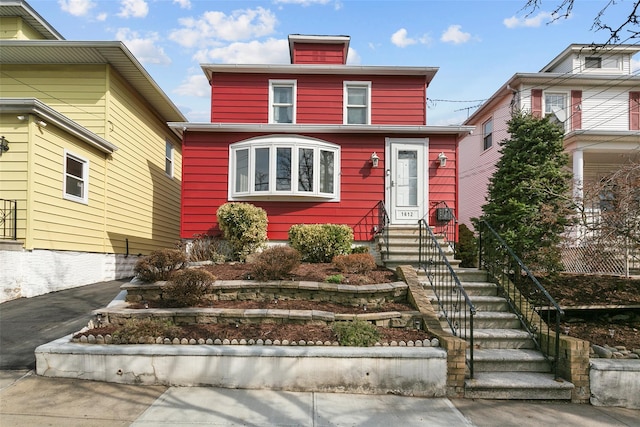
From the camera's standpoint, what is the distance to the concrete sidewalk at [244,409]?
12.6ft

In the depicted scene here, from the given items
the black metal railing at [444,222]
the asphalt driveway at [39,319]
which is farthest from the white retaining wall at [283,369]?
the black metal railing at [444,222]

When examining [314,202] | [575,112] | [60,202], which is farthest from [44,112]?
[575,112]

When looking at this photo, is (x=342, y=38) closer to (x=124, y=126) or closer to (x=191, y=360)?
(x=124, y=126)

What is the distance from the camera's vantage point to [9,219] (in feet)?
25.8

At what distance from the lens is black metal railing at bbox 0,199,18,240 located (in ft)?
25.6

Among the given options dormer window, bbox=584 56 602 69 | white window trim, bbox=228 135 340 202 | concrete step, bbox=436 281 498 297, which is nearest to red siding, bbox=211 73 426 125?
white window trim, bbox=228 135 340 202

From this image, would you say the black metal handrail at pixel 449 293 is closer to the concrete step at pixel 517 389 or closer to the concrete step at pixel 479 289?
the concrete step at pixel 479 289

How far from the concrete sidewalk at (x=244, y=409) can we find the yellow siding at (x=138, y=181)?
7.09 m

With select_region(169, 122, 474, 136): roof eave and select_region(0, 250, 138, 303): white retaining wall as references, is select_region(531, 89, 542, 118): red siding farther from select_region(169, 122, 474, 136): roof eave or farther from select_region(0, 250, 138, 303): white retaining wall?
select_region(0, 250, 138, 303): white retaining wall

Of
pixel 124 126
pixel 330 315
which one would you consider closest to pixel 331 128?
pixel 330 315

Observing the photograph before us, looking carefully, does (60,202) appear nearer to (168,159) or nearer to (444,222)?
(168,159)

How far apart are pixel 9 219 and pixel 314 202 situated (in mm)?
6491

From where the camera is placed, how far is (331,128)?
9633 mm

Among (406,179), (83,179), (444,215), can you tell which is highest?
(406,179)
